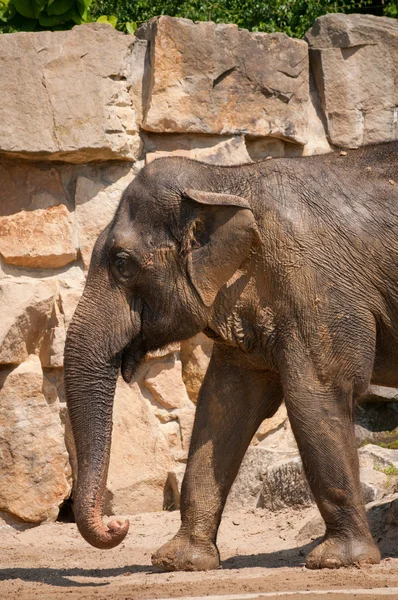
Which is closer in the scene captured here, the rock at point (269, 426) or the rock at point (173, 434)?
the rock at point (173, 434)

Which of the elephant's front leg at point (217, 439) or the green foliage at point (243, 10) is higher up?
the green foliage at point (243, 10)

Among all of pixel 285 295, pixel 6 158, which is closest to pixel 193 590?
pixel 285 295

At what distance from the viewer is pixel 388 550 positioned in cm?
678

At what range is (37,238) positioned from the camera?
8031 mm

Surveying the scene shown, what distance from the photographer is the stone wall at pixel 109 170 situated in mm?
7914

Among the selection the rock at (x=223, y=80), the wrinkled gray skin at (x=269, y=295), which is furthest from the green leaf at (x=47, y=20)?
the wrinkled gray skin at (x=269, y=295)

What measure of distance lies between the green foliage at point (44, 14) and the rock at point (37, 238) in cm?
144

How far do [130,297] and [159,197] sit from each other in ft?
1.66

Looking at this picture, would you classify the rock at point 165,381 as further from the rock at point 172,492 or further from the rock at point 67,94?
the rock at point 67,94

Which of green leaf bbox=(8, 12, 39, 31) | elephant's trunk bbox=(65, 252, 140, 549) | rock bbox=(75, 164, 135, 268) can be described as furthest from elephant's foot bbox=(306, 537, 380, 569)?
green leaf bbox=(8, 12, 39, 31)

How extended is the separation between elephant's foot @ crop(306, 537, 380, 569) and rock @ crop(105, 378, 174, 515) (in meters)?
2.29

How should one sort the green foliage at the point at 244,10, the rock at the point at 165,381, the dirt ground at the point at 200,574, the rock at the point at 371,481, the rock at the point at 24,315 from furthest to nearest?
the green foliage at the point at 244,10 < the rock at the point at 165,381 < the rock at the point at 24,315 < the rock at the point at 371,481 < the dirt ground at the point at 200,574

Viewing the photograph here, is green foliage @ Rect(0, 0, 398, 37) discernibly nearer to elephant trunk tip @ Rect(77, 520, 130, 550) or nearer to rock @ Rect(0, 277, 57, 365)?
rock @ Rect(0, 277, 57, 365)

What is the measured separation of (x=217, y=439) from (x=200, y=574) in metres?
0.73
